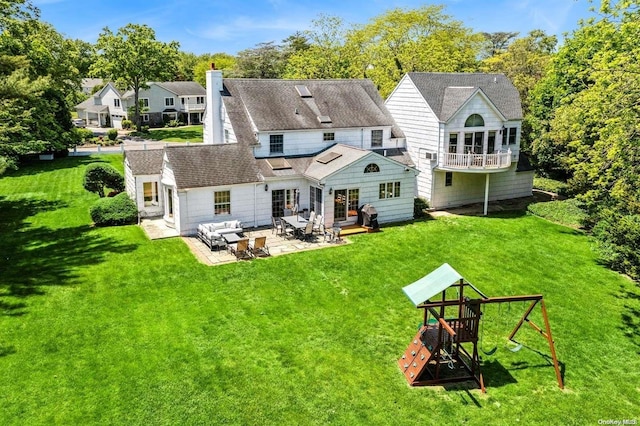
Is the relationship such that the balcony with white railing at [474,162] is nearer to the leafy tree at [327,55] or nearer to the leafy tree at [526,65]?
the leafy tree at [526,65]

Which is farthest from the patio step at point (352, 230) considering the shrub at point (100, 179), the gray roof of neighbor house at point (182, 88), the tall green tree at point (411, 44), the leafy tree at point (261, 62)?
the leafy tree at point (261, 62)

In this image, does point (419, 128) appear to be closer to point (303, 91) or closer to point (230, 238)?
point (303, 91)

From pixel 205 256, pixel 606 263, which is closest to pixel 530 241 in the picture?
pixel 606 263

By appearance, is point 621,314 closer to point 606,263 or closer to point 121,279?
point 606,263

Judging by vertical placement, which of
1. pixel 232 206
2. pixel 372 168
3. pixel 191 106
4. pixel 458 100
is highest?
pixel 191 106

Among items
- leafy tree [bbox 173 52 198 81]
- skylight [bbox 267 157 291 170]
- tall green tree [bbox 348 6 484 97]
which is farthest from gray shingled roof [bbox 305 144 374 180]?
leafy tree [bbox 173 52 198 81]

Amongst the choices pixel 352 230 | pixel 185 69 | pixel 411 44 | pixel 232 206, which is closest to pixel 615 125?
pixel 352 230
